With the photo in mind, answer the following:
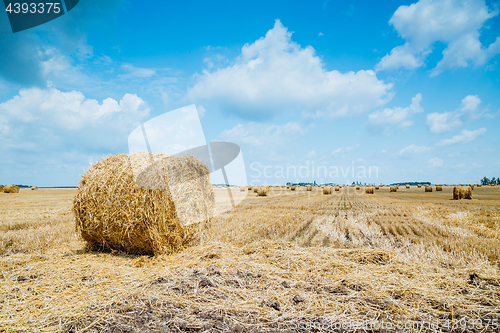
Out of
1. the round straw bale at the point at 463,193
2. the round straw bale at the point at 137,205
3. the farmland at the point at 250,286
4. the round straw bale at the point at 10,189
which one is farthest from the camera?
the round straw bale at the point at 10,189

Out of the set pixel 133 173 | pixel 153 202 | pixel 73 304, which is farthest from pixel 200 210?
pixel 73 304

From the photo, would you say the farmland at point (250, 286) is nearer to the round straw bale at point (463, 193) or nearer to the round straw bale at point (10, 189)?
the round straw bale at point (463, 193)

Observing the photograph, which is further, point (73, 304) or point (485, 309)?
point (73, 304)

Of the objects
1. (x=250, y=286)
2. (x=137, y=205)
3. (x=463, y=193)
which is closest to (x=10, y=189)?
(x=137, y=205)

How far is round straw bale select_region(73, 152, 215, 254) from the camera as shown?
5.49 meters

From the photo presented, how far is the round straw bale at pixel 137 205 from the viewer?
18.0 ft

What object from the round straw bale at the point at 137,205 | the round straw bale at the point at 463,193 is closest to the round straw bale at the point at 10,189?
the round straw bale at the point at 137,205

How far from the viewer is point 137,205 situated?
5.47 meters

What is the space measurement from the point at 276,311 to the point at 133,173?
14.1 ft

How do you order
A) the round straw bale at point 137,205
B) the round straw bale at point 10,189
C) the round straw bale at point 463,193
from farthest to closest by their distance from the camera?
1. the round straw bale at point 10,189
2. the round straw bale at point 463,193
3. the round straw bale at point 137,205

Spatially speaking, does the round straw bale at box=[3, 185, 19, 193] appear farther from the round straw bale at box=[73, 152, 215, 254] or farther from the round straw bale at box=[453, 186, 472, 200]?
the round straw bale at box=[453, 186, 472, 200]

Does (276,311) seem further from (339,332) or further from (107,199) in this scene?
(107,199)

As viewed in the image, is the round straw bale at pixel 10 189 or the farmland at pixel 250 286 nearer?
the farmland at pixel 250 286

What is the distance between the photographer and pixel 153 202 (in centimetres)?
551
